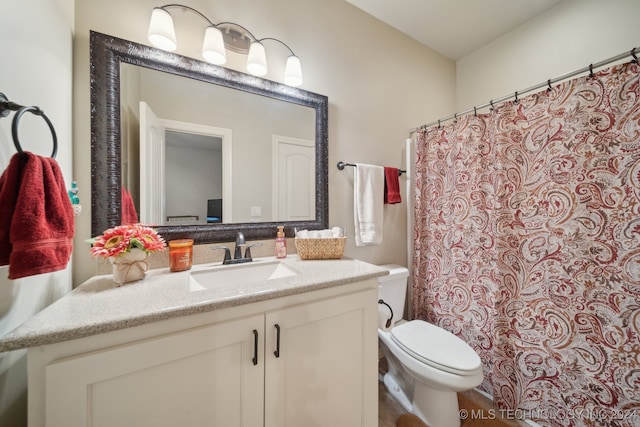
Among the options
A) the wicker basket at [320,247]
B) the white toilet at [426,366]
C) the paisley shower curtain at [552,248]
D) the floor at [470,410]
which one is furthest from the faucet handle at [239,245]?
the paisley shower curtain at [552,248]

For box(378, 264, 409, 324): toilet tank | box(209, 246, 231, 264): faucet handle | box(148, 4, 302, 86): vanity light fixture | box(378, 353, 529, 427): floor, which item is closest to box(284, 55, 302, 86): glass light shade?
box(148, 4, 302, 86): vanity light fixture

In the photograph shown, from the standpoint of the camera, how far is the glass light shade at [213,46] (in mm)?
1062

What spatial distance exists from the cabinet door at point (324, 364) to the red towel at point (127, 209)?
77 cm

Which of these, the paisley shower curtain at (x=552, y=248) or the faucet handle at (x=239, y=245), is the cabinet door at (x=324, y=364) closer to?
the faucet handle at (x=239, y=245)

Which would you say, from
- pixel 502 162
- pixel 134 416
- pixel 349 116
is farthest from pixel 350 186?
pixel 134 416

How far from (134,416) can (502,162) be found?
6.22 feet

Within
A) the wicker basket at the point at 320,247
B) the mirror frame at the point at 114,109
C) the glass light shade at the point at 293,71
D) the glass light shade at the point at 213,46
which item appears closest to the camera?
the mirror frame at the point at 114,109

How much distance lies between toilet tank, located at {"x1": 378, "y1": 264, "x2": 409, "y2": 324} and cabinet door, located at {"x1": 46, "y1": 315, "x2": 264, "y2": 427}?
99 cm

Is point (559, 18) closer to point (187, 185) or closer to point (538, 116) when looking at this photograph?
point (538, 116)

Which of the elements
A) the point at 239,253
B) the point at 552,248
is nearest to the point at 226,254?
the point at 239,253

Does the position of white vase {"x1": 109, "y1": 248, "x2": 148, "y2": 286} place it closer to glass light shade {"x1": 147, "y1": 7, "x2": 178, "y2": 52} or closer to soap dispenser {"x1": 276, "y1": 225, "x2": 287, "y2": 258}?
soap dispenser {"x1": 276, "y1": 225, "x2": 287, "y2": 258}

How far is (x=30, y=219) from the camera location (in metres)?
0.52

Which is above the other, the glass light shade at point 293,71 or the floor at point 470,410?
the glass light shade at point 293,71

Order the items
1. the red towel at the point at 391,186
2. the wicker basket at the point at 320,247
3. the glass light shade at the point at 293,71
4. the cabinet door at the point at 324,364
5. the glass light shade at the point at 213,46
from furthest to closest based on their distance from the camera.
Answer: the red towel at the point at 391,186 < the glass light shade at the point at 293,71 < the wicker basket at the point at 320,247 < the glass light shade at the point at 213,46 < the cabinet door at the point at 324,364
